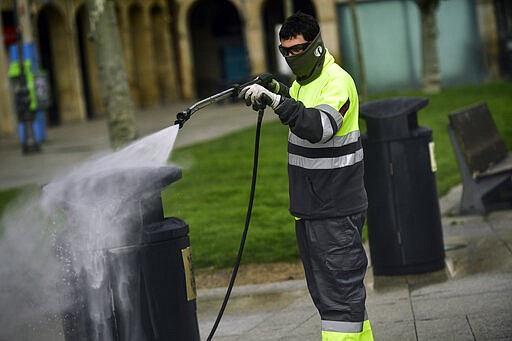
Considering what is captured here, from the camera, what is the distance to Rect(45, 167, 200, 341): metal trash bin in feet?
19.0

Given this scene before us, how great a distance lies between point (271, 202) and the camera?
13.6 m

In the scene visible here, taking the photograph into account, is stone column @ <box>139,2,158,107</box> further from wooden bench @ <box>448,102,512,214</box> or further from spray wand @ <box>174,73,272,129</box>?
spray wand @ <box>174,73,272,129</box>

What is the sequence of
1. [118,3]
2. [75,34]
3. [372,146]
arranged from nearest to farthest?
[372,146], [75,34], [118,3]

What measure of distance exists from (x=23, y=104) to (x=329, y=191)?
784 inches

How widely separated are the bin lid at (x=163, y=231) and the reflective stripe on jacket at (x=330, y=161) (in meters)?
0.60

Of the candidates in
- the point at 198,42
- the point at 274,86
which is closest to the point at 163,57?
the point at 198,42

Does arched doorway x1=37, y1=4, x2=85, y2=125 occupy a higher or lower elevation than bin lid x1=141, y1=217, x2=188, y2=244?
higher

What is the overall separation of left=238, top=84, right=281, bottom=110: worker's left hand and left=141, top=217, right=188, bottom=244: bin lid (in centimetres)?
70

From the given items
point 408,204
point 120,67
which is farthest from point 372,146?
point 120,67

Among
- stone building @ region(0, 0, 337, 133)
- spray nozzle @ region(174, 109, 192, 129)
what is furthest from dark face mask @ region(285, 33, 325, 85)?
stone building @ region(0, 0, 337, 133)

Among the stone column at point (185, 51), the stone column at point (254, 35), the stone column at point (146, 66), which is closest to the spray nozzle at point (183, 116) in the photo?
the stone column at point (254, 35)

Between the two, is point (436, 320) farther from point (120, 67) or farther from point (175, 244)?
point (120, 67)

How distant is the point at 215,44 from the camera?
4641cm

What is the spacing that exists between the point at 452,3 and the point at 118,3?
1069cm
